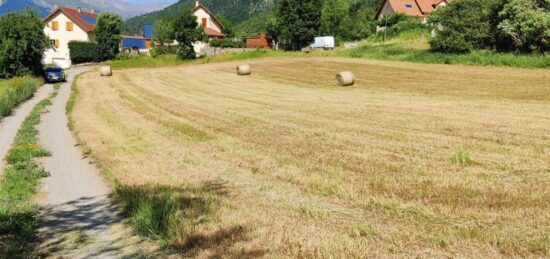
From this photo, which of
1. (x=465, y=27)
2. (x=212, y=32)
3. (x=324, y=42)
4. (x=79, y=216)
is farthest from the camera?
(x=212, y=32)

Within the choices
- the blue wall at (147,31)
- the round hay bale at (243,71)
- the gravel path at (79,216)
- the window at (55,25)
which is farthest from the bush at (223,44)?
the gravel path at (79,216)

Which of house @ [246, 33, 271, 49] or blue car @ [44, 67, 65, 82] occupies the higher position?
house @ [246, 33, 271, 49]

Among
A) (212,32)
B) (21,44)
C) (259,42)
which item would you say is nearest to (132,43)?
(212,32)

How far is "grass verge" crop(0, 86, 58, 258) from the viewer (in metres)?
7.34

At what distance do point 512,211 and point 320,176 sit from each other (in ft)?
11.5

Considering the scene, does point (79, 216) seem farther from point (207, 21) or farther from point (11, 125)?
point (207, 21)

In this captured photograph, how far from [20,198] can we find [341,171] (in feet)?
19.9

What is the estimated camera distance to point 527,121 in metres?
15.8

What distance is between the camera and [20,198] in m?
9.66

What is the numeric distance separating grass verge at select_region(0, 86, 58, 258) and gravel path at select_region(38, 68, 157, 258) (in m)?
0.20

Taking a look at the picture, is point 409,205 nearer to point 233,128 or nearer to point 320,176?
point 320,176

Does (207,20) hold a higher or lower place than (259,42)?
higher

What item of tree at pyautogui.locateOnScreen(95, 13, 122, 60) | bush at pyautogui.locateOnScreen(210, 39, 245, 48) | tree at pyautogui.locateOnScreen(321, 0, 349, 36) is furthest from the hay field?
tree at pyautogui.locateOnScreen(321, 0, 349, 36)

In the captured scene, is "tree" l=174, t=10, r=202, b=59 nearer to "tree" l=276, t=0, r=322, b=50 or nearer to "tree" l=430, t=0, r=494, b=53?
"tree" l=276, t=0, r=322, b=50
